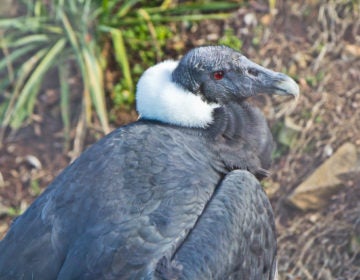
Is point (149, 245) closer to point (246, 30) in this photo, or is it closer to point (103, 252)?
point (103, 252)

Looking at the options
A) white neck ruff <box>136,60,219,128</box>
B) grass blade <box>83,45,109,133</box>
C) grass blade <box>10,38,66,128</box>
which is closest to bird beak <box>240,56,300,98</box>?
white neck ruff <box>136,60,219,128</box>

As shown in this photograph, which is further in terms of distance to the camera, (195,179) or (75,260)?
(195,179)

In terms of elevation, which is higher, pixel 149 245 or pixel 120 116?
pixel 149 245

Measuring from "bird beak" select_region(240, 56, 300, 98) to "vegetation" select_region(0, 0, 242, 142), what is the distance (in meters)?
1.94

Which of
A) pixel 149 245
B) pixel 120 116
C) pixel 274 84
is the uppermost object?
pixel 274 84

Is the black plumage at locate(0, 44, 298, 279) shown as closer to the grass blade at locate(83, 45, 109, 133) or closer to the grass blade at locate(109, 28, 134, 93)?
the grass blade at locate(83, 45, 109, 133)

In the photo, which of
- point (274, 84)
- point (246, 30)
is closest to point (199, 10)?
point (246, 30)

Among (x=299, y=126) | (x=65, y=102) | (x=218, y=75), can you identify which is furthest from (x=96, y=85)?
(x=218, y=75)

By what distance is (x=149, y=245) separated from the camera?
10.2 ft

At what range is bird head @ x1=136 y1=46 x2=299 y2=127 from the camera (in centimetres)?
367

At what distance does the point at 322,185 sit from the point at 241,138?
1303 mm

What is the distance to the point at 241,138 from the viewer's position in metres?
3.74

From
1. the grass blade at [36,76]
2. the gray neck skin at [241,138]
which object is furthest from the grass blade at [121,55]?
the gray neck skin at [241,138]

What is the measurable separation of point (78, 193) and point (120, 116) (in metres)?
2.46
